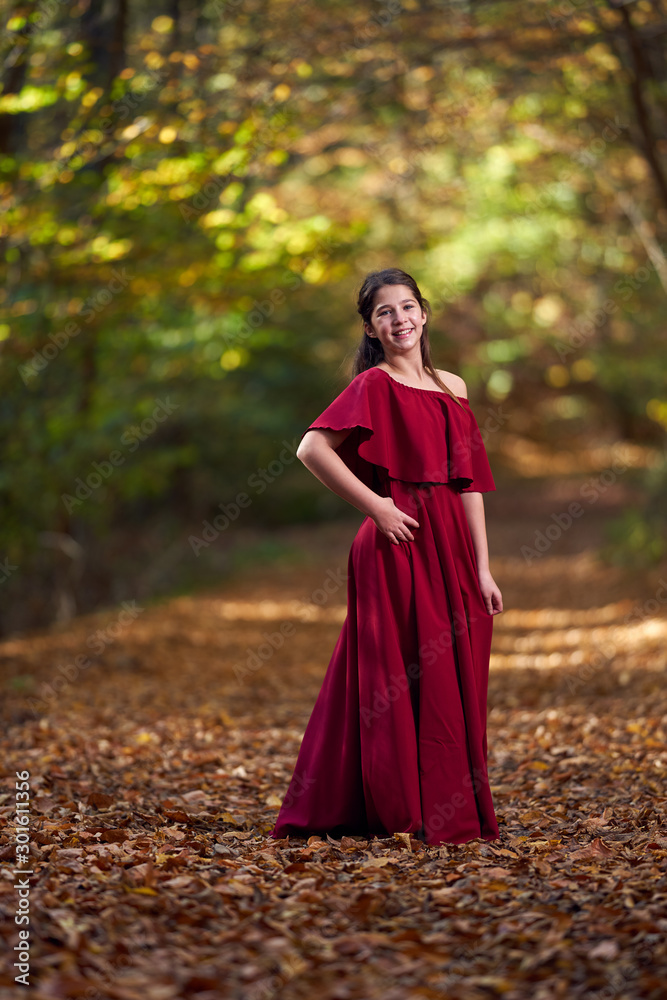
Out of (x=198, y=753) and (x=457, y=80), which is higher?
(x=457, y=80)

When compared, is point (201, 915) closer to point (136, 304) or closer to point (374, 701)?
point (374, 701)

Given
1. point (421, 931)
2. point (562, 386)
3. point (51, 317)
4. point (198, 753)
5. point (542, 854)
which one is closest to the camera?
point (421, 931)

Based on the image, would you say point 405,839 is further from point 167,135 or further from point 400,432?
point 167,135

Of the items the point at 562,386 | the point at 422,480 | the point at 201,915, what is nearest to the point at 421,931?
the point at 201,915

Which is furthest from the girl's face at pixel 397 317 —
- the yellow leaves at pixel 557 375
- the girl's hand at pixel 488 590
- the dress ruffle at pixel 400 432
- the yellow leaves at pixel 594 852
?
the yellow leaves at pixel 557 375

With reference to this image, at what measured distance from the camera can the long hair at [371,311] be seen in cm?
344

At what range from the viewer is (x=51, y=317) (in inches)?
284

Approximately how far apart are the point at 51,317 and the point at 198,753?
386cm
